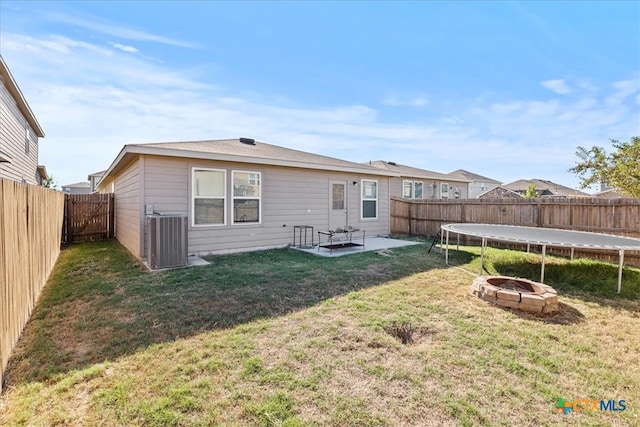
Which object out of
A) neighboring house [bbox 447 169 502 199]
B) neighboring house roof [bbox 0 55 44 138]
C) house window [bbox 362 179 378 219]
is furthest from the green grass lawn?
neighboring house [bbox 447 169 502 199]

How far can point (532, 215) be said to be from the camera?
8211 millimetres

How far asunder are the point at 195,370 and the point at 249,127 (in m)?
12.2

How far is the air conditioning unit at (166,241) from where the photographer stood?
5.63m

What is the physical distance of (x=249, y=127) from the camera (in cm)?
1323

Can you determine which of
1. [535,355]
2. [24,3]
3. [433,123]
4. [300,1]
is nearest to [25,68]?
[24,3]

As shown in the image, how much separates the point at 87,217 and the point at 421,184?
16.0m

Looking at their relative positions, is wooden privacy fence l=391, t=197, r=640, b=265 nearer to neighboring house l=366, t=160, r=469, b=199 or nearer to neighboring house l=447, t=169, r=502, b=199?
neighboring house l=366, t=160, r=469, b=199

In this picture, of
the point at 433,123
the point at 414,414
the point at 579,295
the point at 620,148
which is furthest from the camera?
the point at 433,123

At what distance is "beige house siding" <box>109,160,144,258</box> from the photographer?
6.47 meters

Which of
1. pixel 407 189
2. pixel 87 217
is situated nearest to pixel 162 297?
pixel 87 217

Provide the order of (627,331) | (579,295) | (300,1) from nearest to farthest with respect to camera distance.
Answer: (627,331)
(579,295)
(300,1)

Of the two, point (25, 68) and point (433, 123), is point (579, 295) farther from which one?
point (25, 68)

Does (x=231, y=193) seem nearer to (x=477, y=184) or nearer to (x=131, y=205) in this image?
(x=131, y=205)

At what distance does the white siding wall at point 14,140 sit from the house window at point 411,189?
15.7 metres
